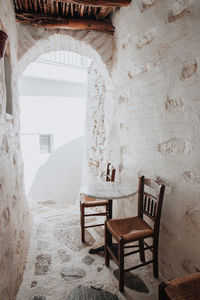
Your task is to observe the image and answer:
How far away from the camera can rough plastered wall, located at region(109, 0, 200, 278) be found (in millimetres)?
1386

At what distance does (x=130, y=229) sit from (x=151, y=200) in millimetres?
314

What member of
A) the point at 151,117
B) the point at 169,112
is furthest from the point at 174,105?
the point at 151,117

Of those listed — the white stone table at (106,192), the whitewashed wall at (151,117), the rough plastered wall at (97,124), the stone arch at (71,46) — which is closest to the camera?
the whitewashed wall at (151,117)

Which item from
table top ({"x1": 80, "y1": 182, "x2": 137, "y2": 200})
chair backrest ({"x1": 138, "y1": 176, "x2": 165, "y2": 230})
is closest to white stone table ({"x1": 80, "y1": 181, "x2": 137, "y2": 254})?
table top ({"x1": 80, "y1": 182, "x2": 137, "y2": 200})

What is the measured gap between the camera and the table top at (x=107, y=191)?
65.3 inches

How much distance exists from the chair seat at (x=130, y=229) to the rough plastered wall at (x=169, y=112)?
189 mm

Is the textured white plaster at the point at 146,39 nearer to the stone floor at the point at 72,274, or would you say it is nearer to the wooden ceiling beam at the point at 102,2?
the wooden ceiling beam at the point at 102,2

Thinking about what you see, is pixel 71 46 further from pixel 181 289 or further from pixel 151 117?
pixel 181 289

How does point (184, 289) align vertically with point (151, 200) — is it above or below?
below

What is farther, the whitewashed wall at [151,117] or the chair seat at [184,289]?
the whitewashed wall at [151,117]

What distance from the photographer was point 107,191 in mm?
1808

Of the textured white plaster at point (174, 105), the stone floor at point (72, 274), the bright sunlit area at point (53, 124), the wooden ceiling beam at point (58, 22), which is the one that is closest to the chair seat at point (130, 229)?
the stone floor at point (72, 274)

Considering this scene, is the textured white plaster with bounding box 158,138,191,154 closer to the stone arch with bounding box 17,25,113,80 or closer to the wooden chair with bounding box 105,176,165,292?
the wooden chair with bounding box 105,176,165,292

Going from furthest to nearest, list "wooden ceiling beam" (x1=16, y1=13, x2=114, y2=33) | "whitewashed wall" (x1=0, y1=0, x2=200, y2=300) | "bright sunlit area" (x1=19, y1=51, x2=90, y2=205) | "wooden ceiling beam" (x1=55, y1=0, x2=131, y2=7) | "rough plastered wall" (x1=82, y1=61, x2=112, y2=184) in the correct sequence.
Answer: "bright sunlit area" (x1=19, y1=51, x2=90, y2=205), "rough plastered wall" (x1=82, y1=61, x2=112, y2=184), "wooden ceiling beam" (x1=16, y1=13, x2=114, y2=33), "wooden ceiling beam" (x1=55, y1=0, x2=131, y2=7), "whitewashed wall" (x1=0, y1=0, x2=200, y2=300)
